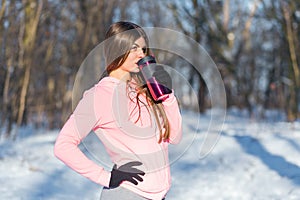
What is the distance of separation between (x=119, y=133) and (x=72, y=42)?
1377cm

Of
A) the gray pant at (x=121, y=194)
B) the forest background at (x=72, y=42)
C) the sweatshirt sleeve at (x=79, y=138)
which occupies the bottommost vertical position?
the forest background at (x=72, y=42)

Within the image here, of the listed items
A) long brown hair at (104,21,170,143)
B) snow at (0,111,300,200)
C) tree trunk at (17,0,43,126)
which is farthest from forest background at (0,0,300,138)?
long brown hair at (104,21,170,143)

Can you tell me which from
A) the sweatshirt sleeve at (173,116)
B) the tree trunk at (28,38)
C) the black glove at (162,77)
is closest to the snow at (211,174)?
the sweatshirt sleeve at (173,116)

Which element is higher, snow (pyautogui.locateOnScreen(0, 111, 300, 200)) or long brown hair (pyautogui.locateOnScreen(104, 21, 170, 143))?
long brown hair (pyautogui.locateOnScreen(104, 21, 170, 143))

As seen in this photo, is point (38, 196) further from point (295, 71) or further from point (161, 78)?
point (295, 71)

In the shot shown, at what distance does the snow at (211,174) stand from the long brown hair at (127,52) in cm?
208

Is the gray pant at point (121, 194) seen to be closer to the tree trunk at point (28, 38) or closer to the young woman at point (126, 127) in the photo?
the young woman at point (126, 127)

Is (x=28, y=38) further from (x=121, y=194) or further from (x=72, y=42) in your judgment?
(x=121, y=194)

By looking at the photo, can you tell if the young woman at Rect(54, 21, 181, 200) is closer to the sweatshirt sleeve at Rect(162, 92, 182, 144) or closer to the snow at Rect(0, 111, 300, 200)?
the sweatshirt sleeve at Rect(162, 92, 182, 144)

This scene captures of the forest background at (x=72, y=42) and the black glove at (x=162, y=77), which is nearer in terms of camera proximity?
the black glove at (x=162, y=77)

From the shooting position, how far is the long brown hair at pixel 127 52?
1.77m

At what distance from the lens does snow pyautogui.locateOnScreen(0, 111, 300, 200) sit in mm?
5359

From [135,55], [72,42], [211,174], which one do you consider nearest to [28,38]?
[72,42]

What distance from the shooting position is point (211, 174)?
20.6 ft
